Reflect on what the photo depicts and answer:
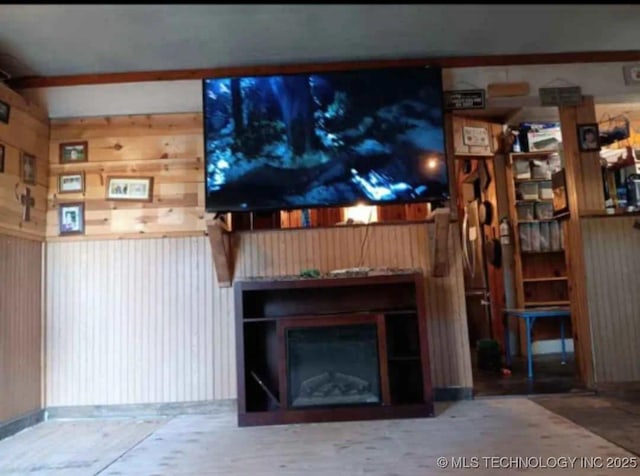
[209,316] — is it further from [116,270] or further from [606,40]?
[606,40]

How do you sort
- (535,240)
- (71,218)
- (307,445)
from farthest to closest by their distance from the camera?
1. (535,240)
2. (71,218)
3. (307,445)

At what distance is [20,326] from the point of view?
329 centimetres

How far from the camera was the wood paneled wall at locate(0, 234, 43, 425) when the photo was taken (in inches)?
122

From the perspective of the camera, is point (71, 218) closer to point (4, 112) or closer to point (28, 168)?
point (28, 168)

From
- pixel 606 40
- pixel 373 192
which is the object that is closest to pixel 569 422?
pixel 373 192

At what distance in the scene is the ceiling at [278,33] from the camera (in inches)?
117

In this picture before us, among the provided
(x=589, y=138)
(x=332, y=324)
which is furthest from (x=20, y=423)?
(x=589, y=138)

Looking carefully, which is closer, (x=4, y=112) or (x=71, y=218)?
(x=4, y=112)

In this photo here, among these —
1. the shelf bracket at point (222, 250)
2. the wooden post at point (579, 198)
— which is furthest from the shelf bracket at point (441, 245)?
the shelf bracket at point (222, 250)

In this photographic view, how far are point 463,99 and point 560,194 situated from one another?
3.64 ft

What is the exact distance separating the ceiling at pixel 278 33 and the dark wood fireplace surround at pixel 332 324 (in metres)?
1.59

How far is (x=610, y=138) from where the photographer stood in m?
4.40

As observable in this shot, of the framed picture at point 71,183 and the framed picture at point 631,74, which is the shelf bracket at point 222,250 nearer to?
the framed picture at point 71,183

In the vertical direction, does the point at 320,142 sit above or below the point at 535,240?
above
